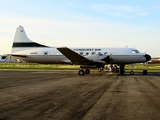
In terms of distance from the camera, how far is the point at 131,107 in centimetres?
971

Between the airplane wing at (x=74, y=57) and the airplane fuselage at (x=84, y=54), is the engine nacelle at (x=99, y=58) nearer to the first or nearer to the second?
the airplane wing at (x=74, y=57)

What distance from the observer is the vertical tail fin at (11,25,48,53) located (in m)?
39.8

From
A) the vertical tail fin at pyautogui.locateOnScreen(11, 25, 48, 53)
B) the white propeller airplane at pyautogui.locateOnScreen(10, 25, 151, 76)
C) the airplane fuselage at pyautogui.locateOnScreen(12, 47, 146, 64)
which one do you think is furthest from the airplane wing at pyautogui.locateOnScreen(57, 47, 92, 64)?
the vertical tail fin at pyautogui.locateOnScreen(11, 25, 48, 53)

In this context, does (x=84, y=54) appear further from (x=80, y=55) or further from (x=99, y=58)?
(x=80, y=55)

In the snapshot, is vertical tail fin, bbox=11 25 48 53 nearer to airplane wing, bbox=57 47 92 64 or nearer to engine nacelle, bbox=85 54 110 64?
airplane wing, bbox=57 47 92 64

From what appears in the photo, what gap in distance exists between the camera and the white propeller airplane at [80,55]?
32.8 metres

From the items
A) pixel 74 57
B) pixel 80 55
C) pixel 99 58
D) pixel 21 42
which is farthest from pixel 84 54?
pixel 21 42

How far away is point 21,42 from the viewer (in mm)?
40375

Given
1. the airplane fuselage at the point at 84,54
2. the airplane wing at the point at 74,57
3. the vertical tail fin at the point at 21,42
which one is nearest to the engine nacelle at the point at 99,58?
the airplane wing at the point at 74,57

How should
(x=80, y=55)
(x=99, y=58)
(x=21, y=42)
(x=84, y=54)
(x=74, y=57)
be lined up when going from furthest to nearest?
1. (x=21, y=42)
2. (x=84, y=54)
3. (x=99, y=58)
4. (x=74, y=57)
5. (x=80, y=55)

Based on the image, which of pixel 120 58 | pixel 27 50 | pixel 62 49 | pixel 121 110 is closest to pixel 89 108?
pixel 121 110

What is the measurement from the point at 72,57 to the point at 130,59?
30.1 ft

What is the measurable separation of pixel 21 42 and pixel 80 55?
1419 cm

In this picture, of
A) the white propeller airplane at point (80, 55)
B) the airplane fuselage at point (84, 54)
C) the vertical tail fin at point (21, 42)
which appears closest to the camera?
the white propeller airplane at point (80, 55)
